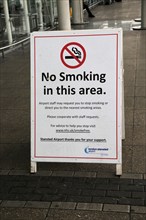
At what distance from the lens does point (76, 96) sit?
388 cm

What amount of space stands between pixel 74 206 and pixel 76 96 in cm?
112

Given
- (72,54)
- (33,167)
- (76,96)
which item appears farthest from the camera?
(33,167)

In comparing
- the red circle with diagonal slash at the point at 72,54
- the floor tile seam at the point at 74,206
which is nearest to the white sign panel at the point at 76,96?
the red circle with diagonal slash at the point at 72,54

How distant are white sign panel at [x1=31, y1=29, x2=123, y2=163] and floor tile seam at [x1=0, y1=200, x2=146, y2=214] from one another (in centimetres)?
56

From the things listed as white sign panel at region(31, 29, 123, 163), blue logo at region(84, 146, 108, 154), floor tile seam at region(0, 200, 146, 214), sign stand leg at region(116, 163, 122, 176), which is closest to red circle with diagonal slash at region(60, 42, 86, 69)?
white sign panel at region(31, 29, 123, 163)

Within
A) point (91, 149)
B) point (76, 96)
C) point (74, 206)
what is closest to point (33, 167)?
point (91, 149)

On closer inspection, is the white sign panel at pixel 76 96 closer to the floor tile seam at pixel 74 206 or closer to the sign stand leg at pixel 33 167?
the sign stand leg at pixel 33 167

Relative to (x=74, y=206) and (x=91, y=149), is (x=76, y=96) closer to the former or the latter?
(x=91, y=149)

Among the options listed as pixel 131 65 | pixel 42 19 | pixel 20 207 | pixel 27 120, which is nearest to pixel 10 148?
pixel 27 120

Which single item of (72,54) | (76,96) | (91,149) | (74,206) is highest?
(72,54)

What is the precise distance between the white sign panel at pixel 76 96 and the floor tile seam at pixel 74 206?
1.84ft

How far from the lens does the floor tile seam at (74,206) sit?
3.37m

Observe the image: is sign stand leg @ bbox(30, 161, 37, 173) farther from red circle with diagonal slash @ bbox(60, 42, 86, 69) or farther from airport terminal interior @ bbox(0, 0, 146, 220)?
red circle with diagonal slash @ bbox(60, 42, 86, 69)

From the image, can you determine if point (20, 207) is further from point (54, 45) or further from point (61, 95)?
point (54, 45)
